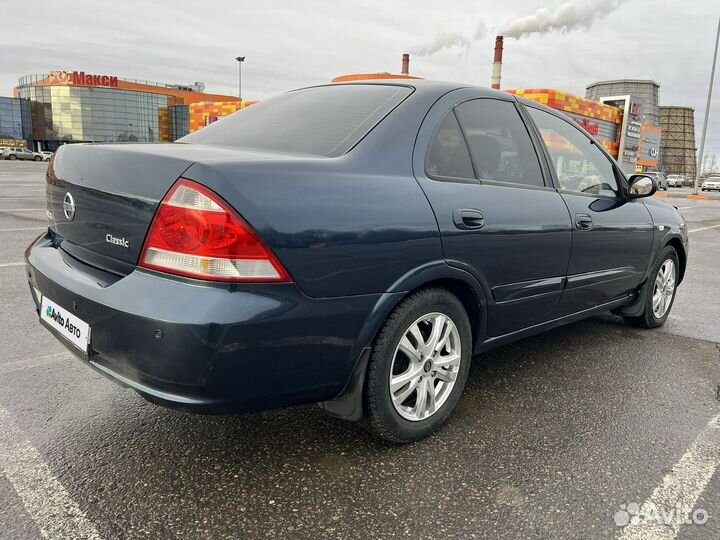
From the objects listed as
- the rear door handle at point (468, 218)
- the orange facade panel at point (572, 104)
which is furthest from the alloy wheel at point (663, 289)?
the orange facade panel at point (572, 104)

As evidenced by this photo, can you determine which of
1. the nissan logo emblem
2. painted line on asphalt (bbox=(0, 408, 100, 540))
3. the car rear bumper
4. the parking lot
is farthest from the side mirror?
painted line on asphalt (bbox=(0, 408, 100, 540))

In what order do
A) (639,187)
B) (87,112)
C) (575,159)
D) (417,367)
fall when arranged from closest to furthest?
1. (417,367)
2. (575,159)
3. (639,187)
4. (87,112)

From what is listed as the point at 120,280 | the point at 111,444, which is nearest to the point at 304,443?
the point at 111,444

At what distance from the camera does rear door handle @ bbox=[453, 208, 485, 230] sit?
7.73 ft

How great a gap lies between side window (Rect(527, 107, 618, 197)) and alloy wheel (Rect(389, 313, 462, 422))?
1296 mm

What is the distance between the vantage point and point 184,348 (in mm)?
1709

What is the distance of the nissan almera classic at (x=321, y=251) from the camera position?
5.77ft

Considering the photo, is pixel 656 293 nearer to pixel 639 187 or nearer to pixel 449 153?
pixel 639 187

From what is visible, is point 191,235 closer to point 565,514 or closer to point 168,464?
point 168,464

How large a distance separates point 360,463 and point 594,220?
78.6 inches

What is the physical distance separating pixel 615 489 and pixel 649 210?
2425 millimetres

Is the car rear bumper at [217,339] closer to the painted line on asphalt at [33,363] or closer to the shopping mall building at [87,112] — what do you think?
the painted line on asphalt at [33,363]

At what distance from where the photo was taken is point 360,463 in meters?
2.24

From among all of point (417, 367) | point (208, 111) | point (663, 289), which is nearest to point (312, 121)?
point (417, 367)
